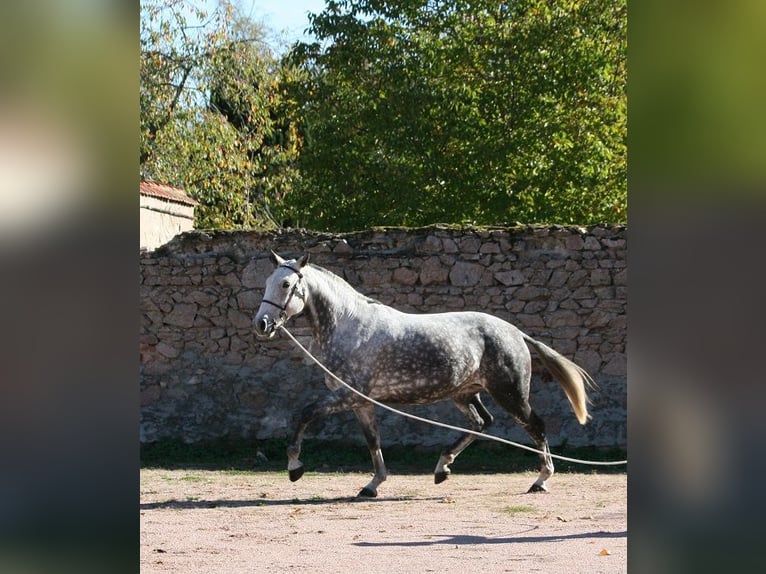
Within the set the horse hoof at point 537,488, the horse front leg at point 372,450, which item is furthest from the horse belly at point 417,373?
the horse hoof at point 537,488

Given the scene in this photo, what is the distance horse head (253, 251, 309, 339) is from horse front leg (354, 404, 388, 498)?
902mm

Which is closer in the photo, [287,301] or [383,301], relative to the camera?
[287,301]

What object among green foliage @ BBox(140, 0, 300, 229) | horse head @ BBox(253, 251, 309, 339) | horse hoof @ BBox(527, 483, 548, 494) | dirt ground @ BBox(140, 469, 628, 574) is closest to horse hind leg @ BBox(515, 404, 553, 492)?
horse hoof @ BBox(527, 483, 548, 494)

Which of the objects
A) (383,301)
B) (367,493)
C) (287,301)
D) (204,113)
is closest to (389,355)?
(287,301)

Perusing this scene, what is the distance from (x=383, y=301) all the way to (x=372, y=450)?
2425 mm

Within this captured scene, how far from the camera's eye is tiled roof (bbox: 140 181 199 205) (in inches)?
528

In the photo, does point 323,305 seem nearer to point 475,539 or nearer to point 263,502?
point 263,502

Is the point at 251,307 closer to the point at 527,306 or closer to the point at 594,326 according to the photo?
the point at 527,306

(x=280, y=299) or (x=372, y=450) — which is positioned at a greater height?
(x=280, y=299)

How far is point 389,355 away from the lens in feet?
25.2
